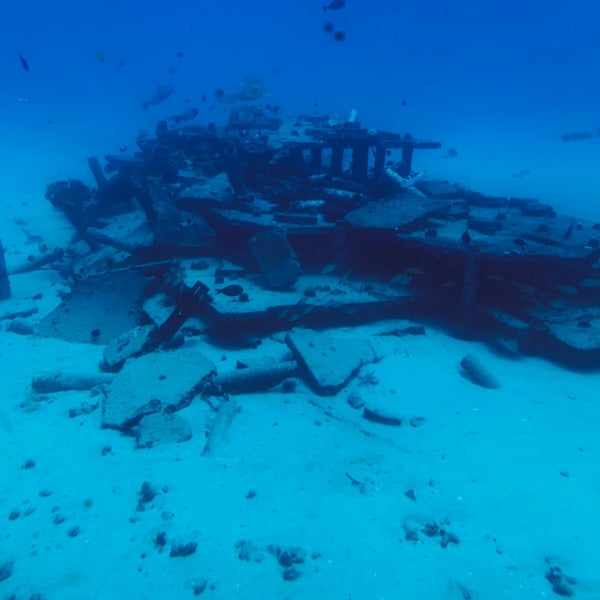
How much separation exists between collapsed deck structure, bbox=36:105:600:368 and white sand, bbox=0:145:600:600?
170cm

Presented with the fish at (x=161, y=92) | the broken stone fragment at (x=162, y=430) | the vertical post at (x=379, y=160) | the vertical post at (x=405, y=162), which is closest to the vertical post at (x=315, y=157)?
the vertical post at (x=379, y=160)

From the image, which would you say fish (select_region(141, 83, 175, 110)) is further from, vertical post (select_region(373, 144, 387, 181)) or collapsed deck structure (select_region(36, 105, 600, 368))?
vertical post (select_region(373, 144, 387, 181))

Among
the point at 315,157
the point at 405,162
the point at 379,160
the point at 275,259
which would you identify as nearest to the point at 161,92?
the point at 315,157

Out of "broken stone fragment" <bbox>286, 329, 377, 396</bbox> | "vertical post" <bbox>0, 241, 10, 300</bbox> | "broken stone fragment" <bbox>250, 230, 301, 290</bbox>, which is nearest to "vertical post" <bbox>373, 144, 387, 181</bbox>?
"broken stone fragment" <bbox>250, 230, 301, 290</bbox>

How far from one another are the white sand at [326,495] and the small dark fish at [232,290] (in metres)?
2.41

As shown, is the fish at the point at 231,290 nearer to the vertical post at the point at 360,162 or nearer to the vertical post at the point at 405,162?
the vertical post at the point at 360,162

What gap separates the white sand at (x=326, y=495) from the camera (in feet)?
11.6

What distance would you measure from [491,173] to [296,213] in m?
26.9

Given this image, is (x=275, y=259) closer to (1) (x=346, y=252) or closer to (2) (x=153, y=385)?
(1) (x=346, y=252)

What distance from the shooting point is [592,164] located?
118ft

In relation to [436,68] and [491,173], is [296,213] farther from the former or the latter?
[436,68]

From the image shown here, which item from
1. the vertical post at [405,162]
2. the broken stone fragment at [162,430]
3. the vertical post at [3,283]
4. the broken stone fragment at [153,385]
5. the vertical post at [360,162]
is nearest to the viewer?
the broken stone fragment at [162,430]

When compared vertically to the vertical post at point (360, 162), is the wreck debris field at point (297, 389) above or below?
below

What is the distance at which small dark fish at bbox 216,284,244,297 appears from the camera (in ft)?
25.7
